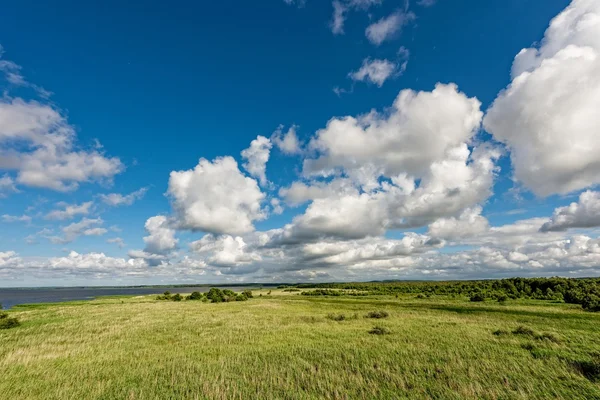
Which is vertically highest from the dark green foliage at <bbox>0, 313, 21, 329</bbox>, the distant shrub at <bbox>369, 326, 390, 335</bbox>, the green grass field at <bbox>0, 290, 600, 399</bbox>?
the dark green foliage at <bbox>0, 313, 21, 329</bbox>

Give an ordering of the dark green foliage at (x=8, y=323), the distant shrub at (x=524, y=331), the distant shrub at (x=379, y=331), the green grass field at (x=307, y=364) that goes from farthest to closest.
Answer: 1. the dark green foliage at (x=8, y=323)
2. the distant shrub at (x=379, y=331)
3. the distant shrub at (x=524, y=331)
4. the green grass field at (x=307, y=364)

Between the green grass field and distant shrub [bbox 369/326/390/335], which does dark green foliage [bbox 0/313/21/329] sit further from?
distant shrub [bbox 369/326/390/335]

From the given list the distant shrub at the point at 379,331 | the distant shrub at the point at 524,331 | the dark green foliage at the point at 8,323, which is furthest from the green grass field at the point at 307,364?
the dark green foliage at the point at 8,323

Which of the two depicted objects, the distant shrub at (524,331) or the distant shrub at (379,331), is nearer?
the distant shrub at (524,331)

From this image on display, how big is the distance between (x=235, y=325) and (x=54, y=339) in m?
17.9

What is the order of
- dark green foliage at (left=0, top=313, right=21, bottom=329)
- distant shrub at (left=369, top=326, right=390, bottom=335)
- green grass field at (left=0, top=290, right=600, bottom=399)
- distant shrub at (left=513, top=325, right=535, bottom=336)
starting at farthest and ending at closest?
1. dark green foliage at (left=0, top=313, right=21, bottom=329)
2. distant shrub at (left=369, top=326, right=390, bottom=335)
3. distant shrub at (left=513, top=325, right=535, bottom=336)
4. green grass field at (left=0, top=290, right=600, bottom=399)

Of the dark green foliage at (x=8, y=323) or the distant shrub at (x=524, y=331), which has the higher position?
the dark green foliage at (x=8, y=323)

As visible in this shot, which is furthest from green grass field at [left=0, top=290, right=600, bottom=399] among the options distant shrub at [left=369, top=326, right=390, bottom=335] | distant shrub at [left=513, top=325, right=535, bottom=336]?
distant shrub at [left=369, top=326, right=390, bottom=335]

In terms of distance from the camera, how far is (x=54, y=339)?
29.7 meters

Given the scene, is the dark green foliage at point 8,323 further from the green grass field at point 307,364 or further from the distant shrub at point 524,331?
the distant shrub at point 524,331

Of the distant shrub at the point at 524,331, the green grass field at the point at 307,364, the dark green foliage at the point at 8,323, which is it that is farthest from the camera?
the dark green foliage at the point at 8,323

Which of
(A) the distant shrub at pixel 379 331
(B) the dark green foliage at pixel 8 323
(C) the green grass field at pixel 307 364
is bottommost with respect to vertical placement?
(C) the green grass field at pixel 307 364

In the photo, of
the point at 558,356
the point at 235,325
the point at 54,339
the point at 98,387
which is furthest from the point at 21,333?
the point at 558,356

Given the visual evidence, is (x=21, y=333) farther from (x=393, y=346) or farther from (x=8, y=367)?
(x=393, y=346)
